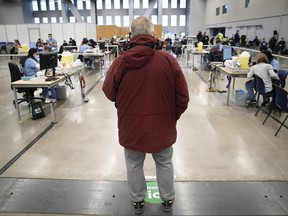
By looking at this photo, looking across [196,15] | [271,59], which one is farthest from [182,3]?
[271,59]

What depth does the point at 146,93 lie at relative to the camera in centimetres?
170

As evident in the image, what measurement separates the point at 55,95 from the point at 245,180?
4.50 meters

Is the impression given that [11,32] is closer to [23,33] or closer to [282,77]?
[23,33]

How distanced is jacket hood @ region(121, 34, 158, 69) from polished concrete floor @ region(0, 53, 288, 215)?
4.73 feet

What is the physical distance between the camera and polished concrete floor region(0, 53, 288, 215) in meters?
2.76

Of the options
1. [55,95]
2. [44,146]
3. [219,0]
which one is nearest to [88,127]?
[44,146]

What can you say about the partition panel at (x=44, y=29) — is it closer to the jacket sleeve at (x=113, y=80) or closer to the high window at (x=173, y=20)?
the high window at (x=173, y=20)

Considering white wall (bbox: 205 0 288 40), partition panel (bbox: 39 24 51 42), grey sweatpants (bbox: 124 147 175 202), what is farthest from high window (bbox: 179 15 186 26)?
grey sweatpants (bbox: 124 147 175 202)

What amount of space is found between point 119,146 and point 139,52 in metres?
2.02

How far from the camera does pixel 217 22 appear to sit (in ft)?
76.2

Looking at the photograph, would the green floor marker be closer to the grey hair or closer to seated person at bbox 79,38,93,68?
the grey hair

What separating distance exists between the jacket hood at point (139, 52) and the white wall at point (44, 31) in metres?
16.6

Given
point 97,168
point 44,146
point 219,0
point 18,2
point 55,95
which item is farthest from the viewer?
point 18,2

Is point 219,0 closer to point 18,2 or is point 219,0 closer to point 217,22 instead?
point 217,22
